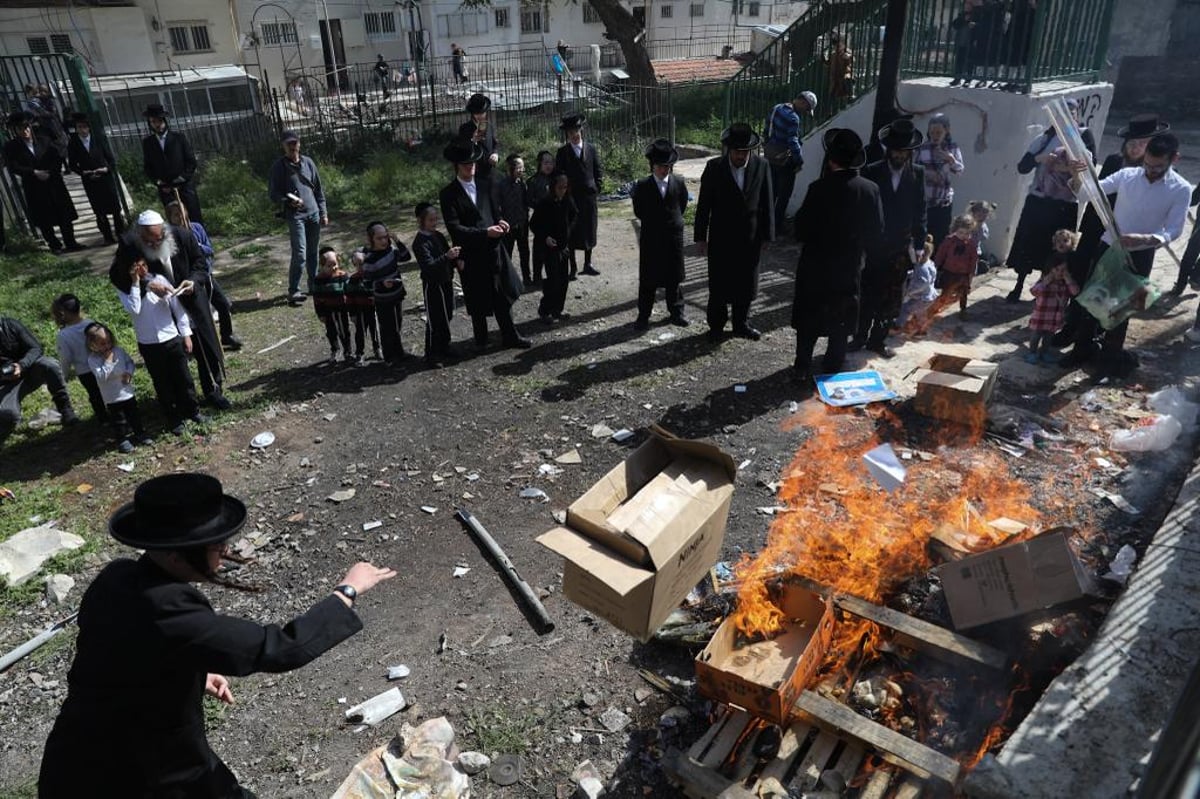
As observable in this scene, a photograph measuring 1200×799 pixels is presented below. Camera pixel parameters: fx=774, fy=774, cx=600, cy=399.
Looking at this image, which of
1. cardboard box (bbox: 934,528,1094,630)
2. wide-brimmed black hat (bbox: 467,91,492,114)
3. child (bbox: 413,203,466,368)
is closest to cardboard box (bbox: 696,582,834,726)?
cardboard box (bbox: 934,528,1094,630)

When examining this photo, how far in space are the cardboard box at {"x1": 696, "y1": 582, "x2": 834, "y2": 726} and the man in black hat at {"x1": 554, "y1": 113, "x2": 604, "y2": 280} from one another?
21.1ft

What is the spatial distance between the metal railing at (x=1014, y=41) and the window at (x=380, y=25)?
86.8 ft

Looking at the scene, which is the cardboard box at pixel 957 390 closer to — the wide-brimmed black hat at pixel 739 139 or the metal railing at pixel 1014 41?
the wide-brimmed black hat at pixel 739 139

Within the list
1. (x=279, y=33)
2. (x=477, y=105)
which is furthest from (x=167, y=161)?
(x=279, y=33)

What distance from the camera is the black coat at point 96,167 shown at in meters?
11.8

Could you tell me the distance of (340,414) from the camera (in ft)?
23.4

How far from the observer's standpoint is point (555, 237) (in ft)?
29.2

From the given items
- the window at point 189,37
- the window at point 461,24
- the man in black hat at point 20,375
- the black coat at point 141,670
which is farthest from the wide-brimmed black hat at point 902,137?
the window at point 461,24

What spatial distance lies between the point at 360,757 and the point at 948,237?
748 cm

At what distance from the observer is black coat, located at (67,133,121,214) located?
11.8 m

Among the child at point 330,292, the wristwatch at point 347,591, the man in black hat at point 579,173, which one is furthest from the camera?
the man in black hat at point 579,173

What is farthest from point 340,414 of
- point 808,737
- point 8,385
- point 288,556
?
point 808,737

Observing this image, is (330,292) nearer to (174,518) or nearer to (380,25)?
(174,518)

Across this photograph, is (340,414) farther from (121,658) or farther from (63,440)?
(121,658)
